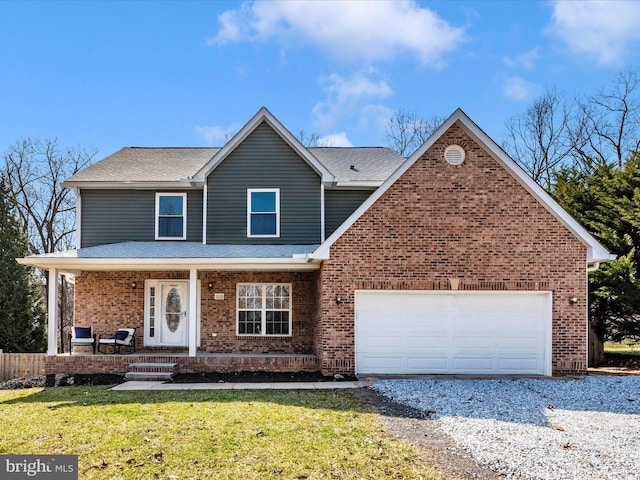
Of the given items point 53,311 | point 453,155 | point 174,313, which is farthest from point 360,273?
point 53,311

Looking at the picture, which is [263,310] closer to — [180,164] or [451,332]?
[451,332]

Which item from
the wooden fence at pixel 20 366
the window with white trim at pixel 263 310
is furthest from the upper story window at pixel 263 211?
the wooden fence at pixel 20 366

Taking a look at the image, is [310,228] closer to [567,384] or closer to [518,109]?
[567,384]

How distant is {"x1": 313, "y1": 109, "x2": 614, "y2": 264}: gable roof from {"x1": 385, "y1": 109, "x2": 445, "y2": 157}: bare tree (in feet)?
67.1

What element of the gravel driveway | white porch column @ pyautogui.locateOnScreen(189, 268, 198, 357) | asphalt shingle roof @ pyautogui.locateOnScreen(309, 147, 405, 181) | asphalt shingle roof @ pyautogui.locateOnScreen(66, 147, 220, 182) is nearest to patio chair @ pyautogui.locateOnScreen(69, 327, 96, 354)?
white porch column @ pyautogui.locateOnScreen(189, 268, 198, 357)

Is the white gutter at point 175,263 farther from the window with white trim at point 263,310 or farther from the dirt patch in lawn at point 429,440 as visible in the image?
the dirt patch in lawn at point 429,440

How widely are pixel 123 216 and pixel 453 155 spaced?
32.0ft

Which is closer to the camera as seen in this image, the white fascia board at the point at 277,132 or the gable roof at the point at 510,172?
the gable roof at the point at 510,172

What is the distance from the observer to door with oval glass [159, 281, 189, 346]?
1591 cm

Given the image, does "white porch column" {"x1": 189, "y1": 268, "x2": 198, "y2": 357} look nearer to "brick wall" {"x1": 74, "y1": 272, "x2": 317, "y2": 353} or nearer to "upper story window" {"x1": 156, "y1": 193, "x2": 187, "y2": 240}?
"brick wall" {"x1": 74, "y1": 272, "x2": 317, "y2": 353}

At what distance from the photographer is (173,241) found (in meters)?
16.1

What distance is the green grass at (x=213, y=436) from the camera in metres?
6.02

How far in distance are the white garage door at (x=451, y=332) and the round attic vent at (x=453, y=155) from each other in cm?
314

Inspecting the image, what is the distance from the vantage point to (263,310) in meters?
15.8
